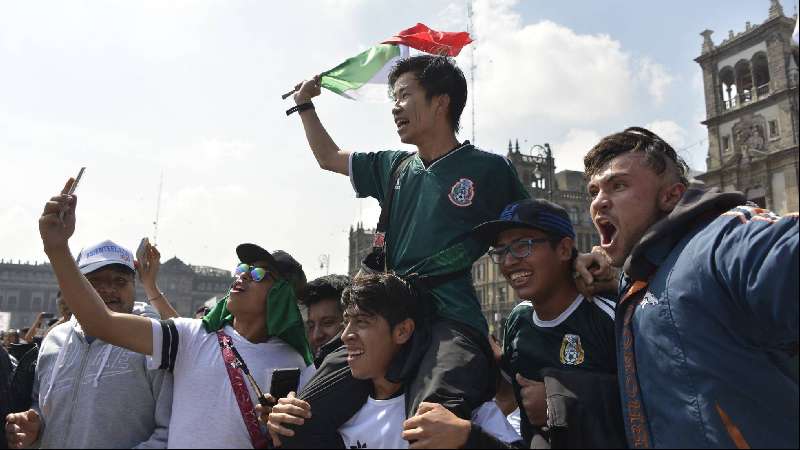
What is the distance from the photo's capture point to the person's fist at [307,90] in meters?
4.53

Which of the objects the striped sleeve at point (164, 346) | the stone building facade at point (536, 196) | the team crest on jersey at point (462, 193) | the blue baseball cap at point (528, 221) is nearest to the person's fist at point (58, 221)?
the striped sleeve at point (164, 346)

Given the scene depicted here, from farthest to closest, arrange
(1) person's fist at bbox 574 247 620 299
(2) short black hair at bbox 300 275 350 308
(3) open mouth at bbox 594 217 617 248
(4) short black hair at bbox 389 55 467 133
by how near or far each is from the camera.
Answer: (2) short black hair at bbox 300 275 350 308 < (4) short black hair at bbox 389 55 467 133 < (1) person's fist at bbox 574 247 620 299 < (3) open mouth at bbox 594 217 617 248

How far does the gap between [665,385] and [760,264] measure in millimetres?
643

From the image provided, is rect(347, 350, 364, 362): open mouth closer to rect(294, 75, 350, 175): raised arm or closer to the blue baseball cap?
the blue baseball cap

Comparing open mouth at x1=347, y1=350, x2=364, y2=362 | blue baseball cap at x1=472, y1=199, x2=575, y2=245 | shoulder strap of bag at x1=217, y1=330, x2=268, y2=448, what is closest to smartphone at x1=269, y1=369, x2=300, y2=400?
shoulder strap of bag at x1=217, y1=330, x2=268, y2=448

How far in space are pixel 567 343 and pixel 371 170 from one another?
1829 mm

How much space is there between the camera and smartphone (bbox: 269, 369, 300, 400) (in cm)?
320

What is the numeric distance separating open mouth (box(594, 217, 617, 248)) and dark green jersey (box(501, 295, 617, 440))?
15.0 inches

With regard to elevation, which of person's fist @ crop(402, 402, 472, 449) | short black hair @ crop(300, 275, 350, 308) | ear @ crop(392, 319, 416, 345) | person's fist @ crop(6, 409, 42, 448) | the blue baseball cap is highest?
the blue baseball cap

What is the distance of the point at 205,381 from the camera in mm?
3373

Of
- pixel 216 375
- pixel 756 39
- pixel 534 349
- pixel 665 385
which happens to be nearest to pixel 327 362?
pixel 216 375

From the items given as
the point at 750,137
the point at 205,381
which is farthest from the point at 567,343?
the point at 750,137

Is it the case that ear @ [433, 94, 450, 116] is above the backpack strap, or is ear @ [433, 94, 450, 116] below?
above

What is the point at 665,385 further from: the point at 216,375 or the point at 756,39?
the point at 756,39
